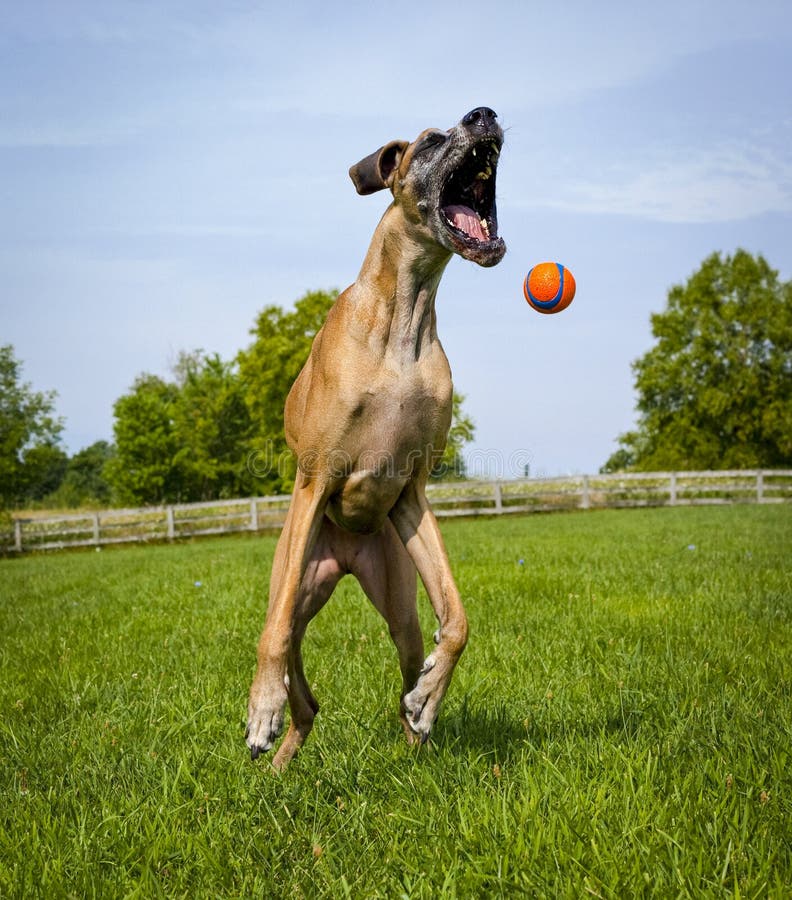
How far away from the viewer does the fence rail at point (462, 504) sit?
78.4 feet

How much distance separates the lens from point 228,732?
375 centimetres

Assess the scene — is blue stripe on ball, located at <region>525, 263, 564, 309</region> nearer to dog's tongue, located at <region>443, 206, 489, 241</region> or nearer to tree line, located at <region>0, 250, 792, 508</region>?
dog's tongue, located at <region>443, 206, 489, 241</region>

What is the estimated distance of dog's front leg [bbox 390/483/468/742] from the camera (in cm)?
299

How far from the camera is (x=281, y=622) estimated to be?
2932 millimetres

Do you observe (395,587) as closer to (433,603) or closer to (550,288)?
(433,603)

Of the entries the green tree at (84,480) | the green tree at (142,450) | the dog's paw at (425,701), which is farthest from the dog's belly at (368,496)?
the green tree at (84,480)

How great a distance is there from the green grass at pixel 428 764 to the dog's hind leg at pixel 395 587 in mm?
354

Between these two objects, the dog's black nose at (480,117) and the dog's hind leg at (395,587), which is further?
the dog's hind leg at (395,587)

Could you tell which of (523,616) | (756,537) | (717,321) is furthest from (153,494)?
(523,616)

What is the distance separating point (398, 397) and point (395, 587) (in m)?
0.82

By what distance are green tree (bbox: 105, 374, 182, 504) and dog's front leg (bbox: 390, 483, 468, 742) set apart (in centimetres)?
3704

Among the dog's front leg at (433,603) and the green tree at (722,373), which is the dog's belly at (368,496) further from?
the green tree at (722,373)

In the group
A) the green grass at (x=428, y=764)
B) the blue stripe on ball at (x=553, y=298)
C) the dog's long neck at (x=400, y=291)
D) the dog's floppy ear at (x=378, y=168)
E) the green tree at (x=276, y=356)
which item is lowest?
the green grass at (x=428, y=764)

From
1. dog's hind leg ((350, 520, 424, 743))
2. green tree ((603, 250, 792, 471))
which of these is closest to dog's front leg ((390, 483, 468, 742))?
dog's hind leg ((350, 520, 424, 743))
